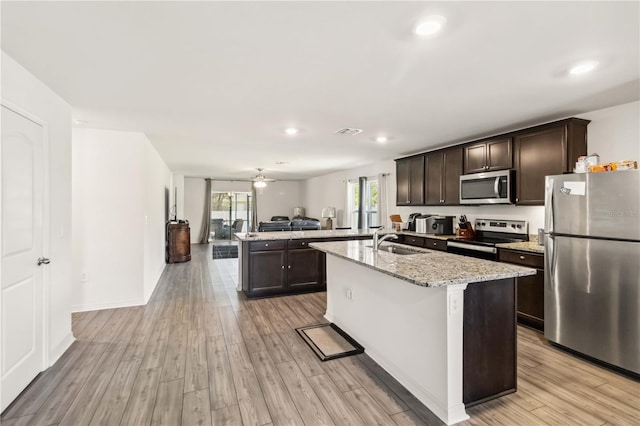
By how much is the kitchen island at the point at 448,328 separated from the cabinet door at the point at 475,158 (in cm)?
224

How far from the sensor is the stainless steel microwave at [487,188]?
12.8 ft

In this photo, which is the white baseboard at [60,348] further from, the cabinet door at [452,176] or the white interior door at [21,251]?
the cabinet door at [452,176]

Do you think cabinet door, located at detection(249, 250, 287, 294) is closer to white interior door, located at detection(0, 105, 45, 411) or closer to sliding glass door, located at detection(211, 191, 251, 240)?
white interior door, located at detection(0, 105, 45, 411)

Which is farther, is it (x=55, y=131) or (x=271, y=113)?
(x=271, y=113)

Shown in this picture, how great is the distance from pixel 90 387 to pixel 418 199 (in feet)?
16.0

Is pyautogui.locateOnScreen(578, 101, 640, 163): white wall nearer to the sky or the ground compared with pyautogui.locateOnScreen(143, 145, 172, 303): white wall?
nearer to the sky

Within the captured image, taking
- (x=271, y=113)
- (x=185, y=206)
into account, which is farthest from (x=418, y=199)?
(x=185, y=206)

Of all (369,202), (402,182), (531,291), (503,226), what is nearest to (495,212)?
(503,226)

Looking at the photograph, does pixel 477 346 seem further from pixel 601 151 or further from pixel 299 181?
pixel 299 181

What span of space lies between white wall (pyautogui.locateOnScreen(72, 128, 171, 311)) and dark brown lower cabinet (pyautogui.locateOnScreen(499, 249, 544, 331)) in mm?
4623

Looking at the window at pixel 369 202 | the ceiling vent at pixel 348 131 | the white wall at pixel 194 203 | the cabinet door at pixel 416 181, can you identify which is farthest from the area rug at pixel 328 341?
the white wall at pixel 194 203

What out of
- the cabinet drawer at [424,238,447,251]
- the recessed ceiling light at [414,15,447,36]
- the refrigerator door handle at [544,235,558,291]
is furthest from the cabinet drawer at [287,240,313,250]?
the recessed ceiling light at [414,15,447,36]

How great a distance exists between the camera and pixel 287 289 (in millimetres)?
4707

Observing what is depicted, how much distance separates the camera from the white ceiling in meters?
1.63
